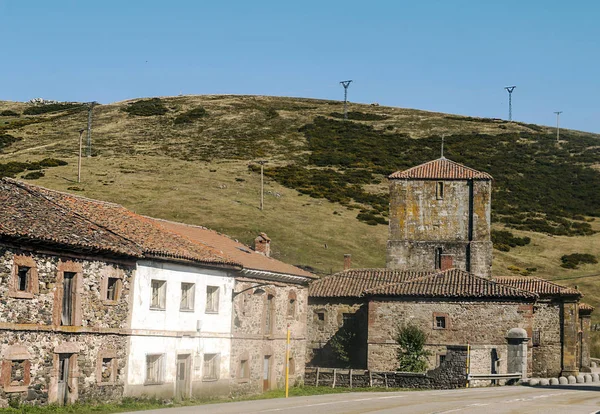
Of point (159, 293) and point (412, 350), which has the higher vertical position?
point (159, 293)

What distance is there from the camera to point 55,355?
33531 millimetres

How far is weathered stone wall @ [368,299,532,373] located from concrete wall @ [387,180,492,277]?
14.1 m

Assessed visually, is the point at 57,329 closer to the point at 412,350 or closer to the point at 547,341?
the point at 412,350

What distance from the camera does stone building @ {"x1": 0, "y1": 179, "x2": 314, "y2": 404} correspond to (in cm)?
3228

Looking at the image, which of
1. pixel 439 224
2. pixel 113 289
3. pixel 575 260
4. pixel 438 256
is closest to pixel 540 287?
pixel 438 256

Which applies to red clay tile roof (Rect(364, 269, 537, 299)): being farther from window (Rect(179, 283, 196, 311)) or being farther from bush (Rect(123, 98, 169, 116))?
bush (Rect(123, 98, 169, 116))

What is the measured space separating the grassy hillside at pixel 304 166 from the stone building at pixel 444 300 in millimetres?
11166

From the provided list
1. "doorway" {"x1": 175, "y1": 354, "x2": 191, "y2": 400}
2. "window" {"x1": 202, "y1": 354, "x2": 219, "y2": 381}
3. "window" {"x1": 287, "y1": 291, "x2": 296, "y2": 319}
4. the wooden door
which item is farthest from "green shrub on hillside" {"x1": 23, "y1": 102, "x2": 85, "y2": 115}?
the wooden door

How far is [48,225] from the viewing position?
3450 cm

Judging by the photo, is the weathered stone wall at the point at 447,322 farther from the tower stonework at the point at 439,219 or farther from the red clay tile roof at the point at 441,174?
the red clay tile roof at the point at 441,174

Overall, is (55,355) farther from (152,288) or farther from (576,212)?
(576,212)

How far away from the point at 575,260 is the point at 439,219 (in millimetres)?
28853

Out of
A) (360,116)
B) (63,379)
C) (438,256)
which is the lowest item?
(63,379)

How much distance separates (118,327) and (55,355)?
3714 millimetres
